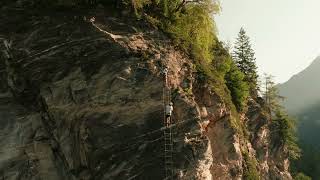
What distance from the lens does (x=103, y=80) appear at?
31.4m

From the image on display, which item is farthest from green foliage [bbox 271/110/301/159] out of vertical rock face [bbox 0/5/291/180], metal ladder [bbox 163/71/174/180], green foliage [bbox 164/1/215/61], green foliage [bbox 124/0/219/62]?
metal ladder [bbox 163/71/174/180]

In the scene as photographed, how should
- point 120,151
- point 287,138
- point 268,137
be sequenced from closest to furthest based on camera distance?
Answer: point 120,151, point 268,137, point 287,138

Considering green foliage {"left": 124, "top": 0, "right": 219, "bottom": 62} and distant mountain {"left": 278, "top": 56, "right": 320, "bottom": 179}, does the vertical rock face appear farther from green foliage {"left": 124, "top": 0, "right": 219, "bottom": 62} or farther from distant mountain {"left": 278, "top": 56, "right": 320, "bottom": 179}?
distant mountain {"left": 278, "top": 56, "right": 320, "bottom": 179}

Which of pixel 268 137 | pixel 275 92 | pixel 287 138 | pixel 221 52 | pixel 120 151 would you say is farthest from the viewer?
pixel 275 92

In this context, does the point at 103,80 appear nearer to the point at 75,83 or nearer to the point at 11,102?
the point at 75,83

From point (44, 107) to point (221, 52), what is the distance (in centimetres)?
2723

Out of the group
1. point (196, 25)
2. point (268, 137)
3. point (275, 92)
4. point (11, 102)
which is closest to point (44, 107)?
point (11, 102)

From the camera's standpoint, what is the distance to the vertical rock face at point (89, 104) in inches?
1193

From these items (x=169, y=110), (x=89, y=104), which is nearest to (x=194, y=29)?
(x=169, y=110)

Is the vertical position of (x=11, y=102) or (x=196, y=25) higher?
(x=196, y=25)

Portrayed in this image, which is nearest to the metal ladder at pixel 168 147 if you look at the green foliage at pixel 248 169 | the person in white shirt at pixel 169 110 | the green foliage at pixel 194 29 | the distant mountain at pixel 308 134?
the person in white shirt at pixel 169 110

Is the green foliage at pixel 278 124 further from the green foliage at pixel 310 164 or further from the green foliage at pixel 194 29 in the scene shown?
the green foliage at pixel 310 164

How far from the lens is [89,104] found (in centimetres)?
3080

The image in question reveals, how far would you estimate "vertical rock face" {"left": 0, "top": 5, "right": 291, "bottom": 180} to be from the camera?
3030 cm
